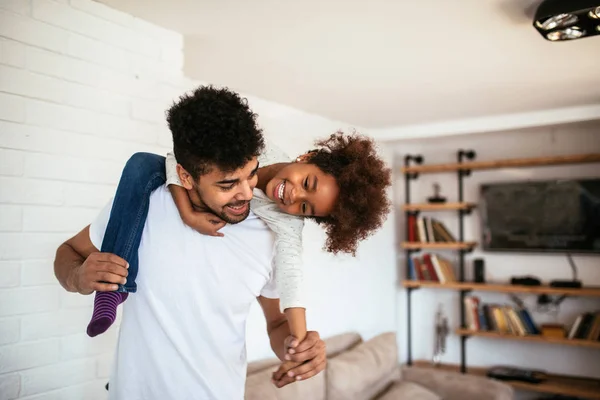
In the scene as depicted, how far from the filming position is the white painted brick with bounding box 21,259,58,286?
1.89 m

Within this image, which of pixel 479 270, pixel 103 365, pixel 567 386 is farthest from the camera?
pixel 479 270

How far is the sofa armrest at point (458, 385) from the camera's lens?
3662mm

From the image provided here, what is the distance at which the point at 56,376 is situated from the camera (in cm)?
200

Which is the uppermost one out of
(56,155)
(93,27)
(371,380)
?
(93,27)

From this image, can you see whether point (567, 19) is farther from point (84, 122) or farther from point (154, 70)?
point (84, 122)

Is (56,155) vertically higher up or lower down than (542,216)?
higher up

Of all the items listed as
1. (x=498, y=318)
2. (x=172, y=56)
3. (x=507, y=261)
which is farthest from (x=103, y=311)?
(x=507, y=261)

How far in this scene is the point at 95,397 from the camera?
2.15 meters

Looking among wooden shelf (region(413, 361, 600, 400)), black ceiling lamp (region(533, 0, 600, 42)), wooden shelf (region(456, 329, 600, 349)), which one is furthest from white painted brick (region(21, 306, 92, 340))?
wooden shelf (region(413, 361, 600, 400))

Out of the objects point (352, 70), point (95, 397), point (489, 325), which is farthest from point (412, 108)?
point (95, 397)

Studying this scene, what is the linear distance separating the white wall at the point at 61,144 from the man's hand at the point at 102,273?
85 centimetres

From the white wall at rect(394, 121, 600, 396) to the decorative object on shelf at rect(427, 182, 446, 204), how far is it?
5cm

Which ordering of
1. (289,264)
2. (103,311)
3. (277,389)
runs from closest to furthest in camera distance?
(103,311) → (289,264) → (277,389)

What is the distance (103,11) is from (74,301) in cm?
119
